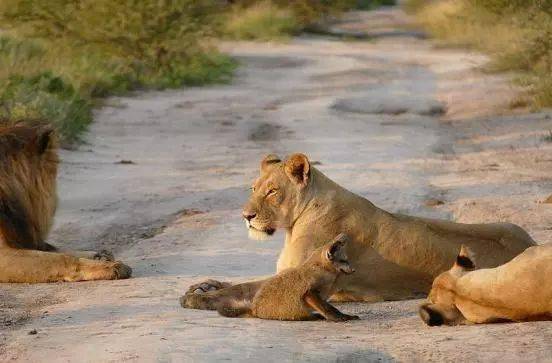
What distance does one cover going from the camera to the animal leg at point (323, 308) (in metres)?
6.38

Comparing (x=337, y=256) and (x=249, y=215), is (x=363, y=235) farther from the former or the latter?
(x=337, y=256)

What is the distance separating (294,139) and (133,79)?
318 inches

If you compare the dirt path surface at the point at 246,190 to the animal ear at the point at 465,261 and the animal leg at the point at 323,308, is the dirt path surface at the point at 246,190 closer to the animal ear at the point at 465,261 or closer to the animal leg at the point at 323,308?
the animal leg at the point at 323,308

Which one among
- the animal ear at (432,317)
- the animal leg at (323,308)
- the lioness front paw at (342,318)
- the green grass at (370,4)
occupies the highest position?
the animal ear at (432,317)

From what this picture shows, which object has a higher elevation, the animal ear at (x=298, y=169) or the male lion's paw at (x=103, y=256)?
the animal ear at (x=298, y=169)

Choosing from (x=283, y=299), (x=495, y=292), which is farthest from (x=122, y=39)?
(x=495, y=292)

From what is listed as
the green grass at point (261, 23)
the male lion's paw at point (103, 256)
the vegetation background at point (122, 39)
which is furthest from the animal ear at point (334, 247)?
the green grass at point (261, 23)

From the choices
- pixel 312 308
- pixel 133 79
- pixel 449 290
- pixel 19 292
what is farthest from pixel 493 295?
pixel 133 79

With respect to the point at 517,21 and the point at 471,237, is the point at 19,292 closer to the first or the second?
the point at 471,237

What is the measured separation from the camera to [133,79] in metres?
24.0

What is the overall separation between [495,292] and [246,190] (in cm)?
665

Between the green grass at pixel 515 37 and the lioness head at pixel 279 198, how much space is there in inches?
467

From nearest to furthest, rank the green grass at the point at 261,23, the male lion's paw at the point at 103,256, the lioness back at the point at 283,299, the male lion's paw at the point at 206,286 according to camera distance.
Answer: the lioness back at the point at 283,299 < the male lion's paw at the point at 206,286 < the male lion's paw at the point at 103,256 < the green grass at the point at 261,23

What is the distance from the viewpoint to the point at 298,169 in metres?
7.51
